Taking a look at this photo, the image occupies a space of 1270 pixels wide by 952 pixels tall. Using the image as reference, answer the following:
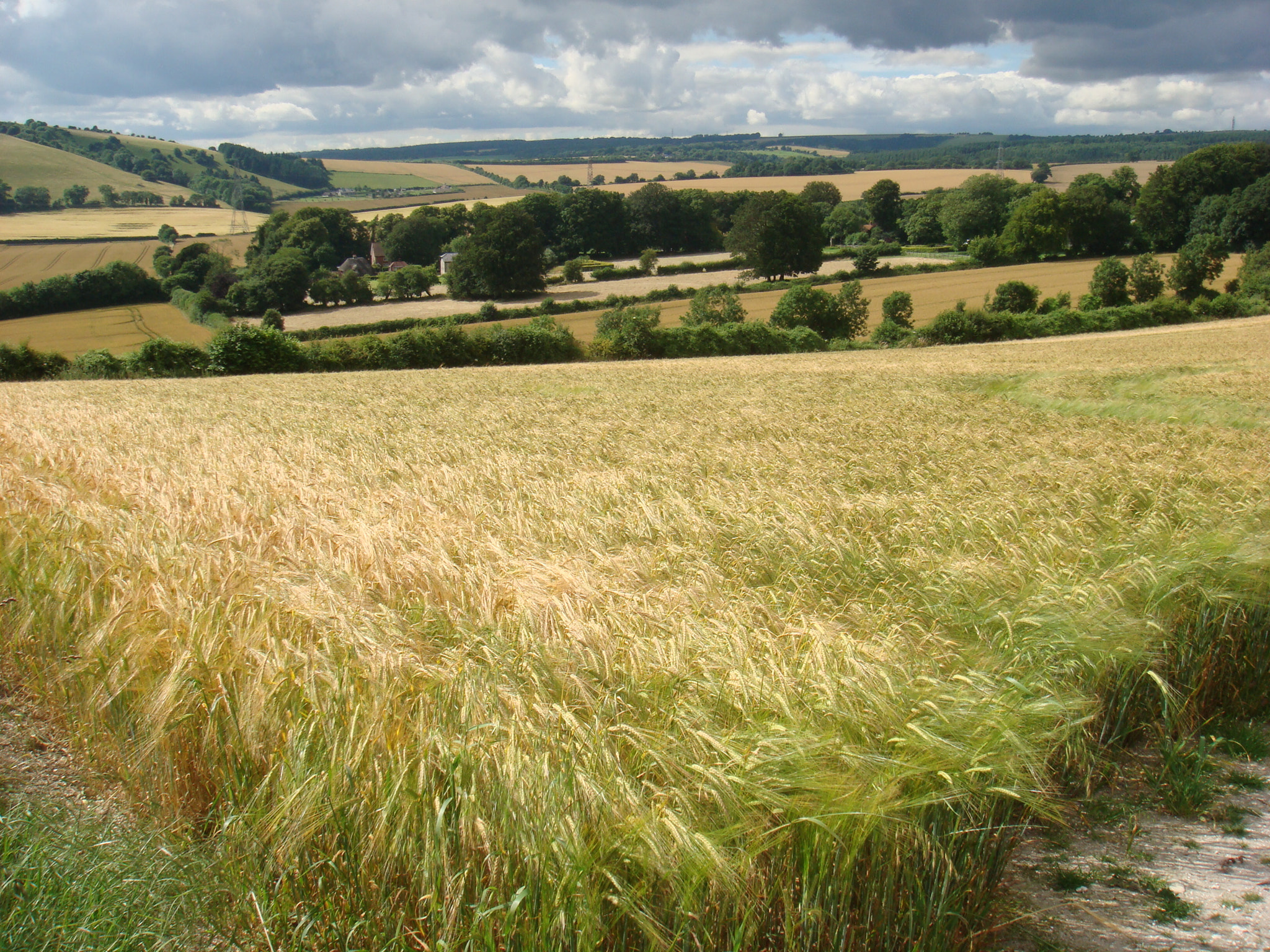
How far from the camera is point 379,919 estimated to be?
2338 millimetres

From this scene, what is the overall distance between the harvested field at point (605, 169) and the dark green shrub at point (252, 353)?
433 feet

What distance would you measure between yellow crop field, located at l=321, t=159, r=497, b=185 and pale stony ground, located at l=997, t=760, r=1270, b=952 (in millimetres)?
163523

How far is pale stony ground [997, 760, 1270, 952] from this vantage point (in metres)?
2.97

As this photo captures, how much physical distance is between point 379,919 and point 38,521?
15.8 ft

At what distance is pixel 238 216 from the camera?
111m

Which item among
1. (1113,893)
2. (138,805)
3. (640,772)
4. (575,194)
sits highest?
(575,194)

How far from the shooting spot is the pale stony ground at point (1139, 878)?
297 cm

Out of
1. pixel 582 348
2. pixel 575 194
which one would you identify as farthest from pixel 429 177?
pixel 582 348

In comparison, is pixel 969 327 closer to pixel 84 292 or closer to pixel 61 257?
pixel 84 292

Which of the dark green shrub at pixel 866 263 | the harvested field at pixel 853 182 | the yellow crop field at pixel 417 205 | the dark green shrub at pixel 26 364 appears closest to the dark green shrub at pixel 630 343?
the dark green shrub at pixel 26 364

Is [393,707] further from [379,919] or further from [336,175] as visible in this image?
[336,175]

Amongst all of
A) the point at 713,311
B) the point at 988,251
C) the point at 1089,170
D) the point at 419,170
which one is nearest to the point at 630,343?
the point at 713,311

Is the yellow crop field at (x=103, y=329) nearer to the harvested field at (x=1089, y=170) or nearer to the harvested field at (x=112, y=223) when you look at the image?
the harvested field at (x=112, y=223)

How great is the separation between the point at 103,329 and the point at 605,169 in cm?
14202
